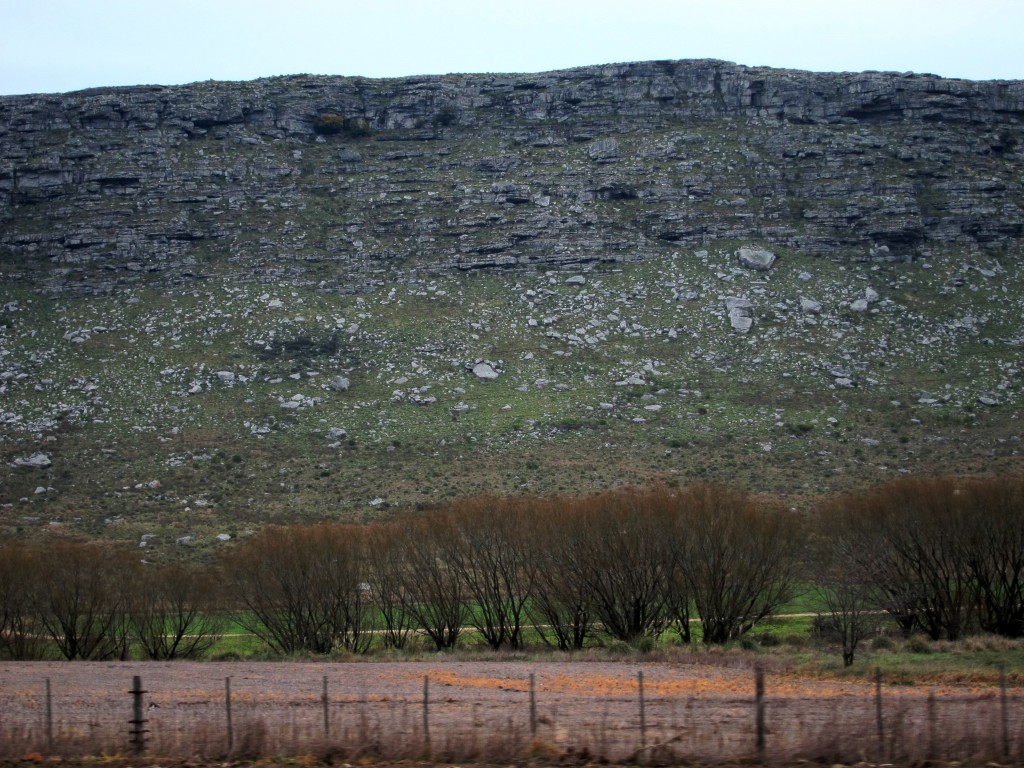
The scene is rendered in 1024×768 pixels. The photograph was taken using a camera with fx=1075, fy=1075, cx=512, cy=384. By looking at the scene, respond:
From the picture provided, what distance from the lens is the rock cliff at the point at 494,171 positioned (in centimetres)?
8900

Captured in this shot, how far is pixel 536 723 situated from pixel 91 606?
29.4 meters

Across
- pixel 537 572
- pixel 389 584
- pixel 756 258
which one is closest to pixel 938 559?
pixel 537 572

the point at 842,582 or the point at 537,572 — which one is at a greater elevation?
the point at 537,572

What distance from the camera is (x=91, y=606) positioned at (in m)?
42.9

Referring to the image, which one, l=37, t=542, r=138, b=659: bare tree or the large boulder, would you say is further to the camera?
the large boulder

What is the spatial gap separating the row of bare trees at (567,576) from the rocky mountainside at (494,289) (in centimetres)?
1527

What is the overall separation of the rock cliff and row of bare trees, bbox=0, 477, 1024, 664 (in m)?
45.2

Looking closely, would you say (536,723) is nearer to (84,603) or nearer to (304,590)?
(304,590)

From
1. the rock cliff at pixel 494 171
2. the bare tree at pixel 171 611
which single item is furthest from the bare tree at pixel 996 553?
the rock cliff at pixel 494 171

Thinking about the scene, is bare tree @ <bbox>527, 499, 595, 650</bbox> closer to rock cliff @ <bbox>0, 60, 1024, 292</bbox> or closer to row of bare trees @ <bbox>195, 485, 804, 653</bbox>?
row of bare trees @ <bbox>195, 485, 804, 653</bbox>

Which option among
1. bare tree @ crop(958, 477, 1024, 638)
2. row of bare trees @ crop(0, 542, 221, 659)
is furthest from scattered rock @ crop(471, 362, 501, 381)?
bare tree @ crop(958, 477, 1024, 638)

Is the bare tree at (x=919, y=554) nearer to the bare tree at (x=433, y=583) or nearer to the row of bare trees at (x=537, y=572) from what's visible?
the row of bare trees at (x=537, y=572)

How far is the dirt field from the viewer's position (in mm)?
17672

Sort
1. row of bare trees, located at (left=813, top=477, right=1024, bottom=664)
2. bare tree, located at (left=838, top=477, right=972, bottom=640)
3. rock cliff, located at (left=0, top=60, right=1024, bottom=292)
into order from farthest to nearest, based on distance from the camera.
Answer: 1. rock cliff, located at (left=0, top=60, right=1024, bottom=292)
2. bare tree, located at (left=838, top=477, right=972, bottom=640)
3. row of bare trees, located at (left=813, top=477, right=1024, bottom=664)
